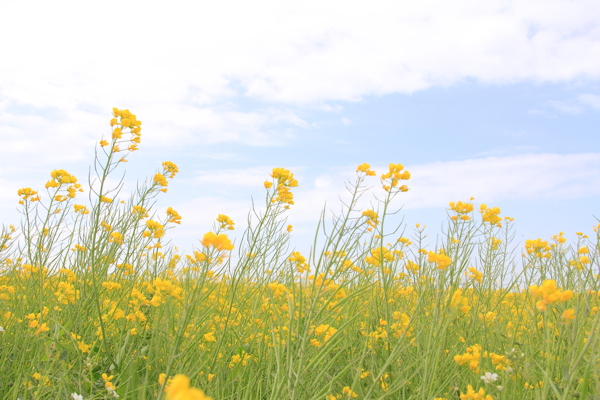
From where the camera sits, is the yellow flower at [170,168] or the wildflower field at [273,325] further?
the yellow flower at [170,168]

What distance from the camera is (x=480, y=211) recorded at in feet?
7.50

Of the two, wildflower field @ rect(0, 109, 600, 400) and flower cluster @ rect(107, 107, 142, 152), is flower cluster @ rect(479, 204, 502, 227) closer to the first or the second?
wildflower field @ rect(0, 109, 600, 400)

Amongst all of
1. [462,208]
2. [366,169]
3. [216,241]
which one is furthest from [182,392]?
[462,208]

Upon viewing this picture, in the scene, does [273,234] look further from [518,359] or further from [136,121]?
[518,359]

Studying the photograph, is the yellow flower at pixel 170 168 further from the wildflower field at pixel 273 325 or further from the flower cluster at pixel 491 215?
the flower cluster at pixel 491 215

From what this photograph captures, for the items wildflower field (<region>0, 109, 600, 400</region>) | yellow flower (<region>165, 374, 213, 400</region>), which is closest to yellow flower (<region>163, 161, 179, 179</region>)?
wildflower field (<region>0, 109, 600, 400</region>)

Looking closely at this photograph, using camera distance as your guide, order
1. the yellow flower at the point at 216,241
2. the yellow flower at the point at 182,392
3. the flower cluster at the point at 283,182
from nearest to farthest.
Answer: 1. the yellow flower at the point at 182,392
2. the yellow flower at the point at 216,241
3. the flower cluster at the point at 283,182

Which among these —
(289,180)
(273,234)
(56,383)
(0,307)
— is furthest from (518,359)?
(0,307)

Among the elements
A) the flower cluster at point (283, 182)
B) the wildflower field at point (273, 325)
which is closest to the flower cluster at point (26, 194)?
the wildflower field at point (273, 325)

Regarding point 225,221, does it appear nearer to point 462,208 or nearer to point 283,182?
point 283,182

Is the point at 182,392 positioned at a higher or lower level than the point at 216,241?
lower

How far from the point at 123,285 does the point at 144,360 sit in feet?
1.88

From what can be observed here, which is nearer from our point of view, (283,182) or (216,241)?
(216,241)

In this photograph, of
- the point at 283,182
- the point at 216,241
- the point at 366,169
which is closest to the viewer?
the point at 216,241
